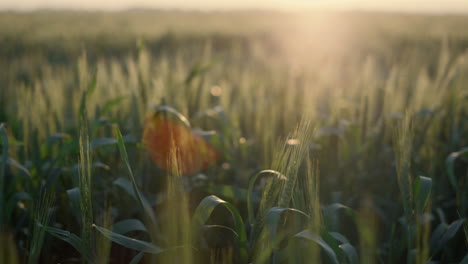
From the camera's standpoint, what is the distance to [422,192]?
37.6 inches

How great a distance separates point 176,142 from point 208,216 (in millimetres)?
511

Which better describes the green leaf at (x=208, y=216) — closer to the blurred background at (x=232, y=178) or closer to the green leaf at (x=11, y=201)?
the blurred background at (x=232, y=178)

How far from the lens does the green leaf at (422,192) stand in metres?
0.95

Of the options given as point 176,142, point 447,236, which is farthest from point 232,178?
point 447,236

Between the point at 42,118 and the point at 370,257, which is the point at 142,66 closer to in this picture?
the point at 42,118

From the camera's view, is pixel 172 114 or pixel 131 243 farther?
pixel 172 114

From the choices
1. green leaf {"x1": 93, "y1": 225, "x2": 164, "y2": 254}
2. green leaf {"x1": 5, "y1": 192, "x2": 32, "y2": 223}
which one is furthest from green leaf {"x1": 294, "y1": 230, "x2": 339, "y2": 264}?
green leaf {"x1": 5, "y1": 192, "x2": 32, "y2": 223}

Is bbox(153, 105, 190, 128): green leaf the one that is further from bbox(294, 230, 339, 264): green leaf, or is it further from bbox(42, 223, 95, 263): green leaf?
bbox(294, 230, 339, 264): green leaf

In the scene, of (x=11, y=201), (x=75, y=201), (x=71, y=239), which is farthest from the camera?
(x=11, y=201)

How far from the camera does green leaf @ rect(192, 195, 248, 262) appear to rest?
87 centimetres

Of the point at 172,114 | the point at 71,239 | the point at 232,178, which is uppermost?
the point at 172,114

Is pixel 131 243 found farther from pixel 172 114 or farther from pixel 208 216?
pixel 172 114

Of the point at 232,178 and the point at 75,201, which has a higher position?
the point at 75,201

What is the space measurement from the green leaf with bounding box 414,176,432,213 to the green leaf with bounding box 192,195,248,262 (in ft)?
1.42
